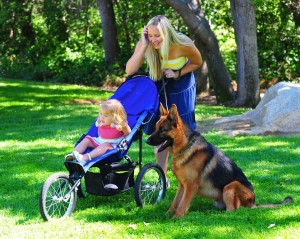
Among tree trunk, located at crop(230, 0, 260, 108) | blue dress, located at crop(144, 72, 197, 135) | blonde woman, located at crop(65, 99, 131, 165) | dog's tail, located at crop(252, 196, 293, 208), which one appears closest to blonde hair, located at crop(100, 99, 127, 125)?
blonde woman, located at crop(65, 99, 131, 165)

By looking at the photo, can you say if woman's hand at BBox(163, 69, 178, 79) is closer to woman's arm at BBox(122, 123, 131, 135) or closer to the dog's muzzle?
woman's arm at BBox(122, 123, 131, 135)

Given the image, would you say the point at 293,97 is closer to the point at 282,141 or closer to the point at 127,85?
the point at 282,141

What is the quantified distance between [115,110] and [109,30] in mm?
18070

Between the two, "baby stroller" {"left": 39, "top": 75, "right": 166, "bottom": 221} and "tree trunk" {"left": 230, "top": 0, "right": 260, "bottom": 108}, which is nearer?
"baby stroller" {"left": 39, "top": 75, "right": 166, "bottom": 221}

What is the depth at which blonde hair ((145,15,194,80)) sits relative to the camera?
20.5 feet

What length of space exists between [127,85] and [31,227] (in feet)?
6.98

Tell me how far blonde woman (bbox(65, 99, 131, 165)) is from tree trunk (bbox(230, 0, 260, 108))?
11.1m

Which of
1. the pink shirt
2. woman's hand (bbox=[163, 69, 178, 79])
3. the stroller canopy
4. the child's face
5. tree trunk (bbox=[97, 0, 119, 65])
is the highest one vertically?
tree trunk (bbox=[97, 0, 119, 65])

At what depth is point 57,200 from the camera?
5.79m

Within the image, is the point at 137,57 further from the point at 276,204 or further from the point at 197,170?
the point at 276,204

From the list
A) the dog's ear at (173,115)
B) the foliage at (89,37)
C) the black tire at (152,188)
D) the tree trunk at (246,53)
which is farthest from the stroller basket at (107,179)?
the foliage at (89,37)

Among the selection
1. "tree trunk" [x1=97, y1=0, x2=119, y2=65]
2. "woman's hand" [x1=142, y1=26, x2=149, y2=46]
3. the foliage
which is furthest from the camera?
"tree trunk" [x1=97, y1=0, x2=119, y2=65]

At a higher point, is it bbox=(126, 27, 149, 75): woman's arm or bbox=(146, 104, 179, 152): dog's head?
bbox=(126, 27, 149, 75): woman's arm

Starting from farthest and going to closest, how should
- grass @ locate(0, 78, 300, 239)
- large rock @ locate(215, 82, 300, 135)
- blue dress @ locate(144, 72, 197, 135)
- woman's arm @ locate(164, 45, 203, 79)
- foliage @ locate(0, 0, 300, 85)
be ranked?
foliage @ locate(0, 0, 300, 85) < large rock @ locate(215, 82, 300, 135) < blue dress @ locate(144, 72, 197, 135) < woman's arm @ locate(164, 45, 203, 79) < grass @ locate(0, 78, 300, 239)
